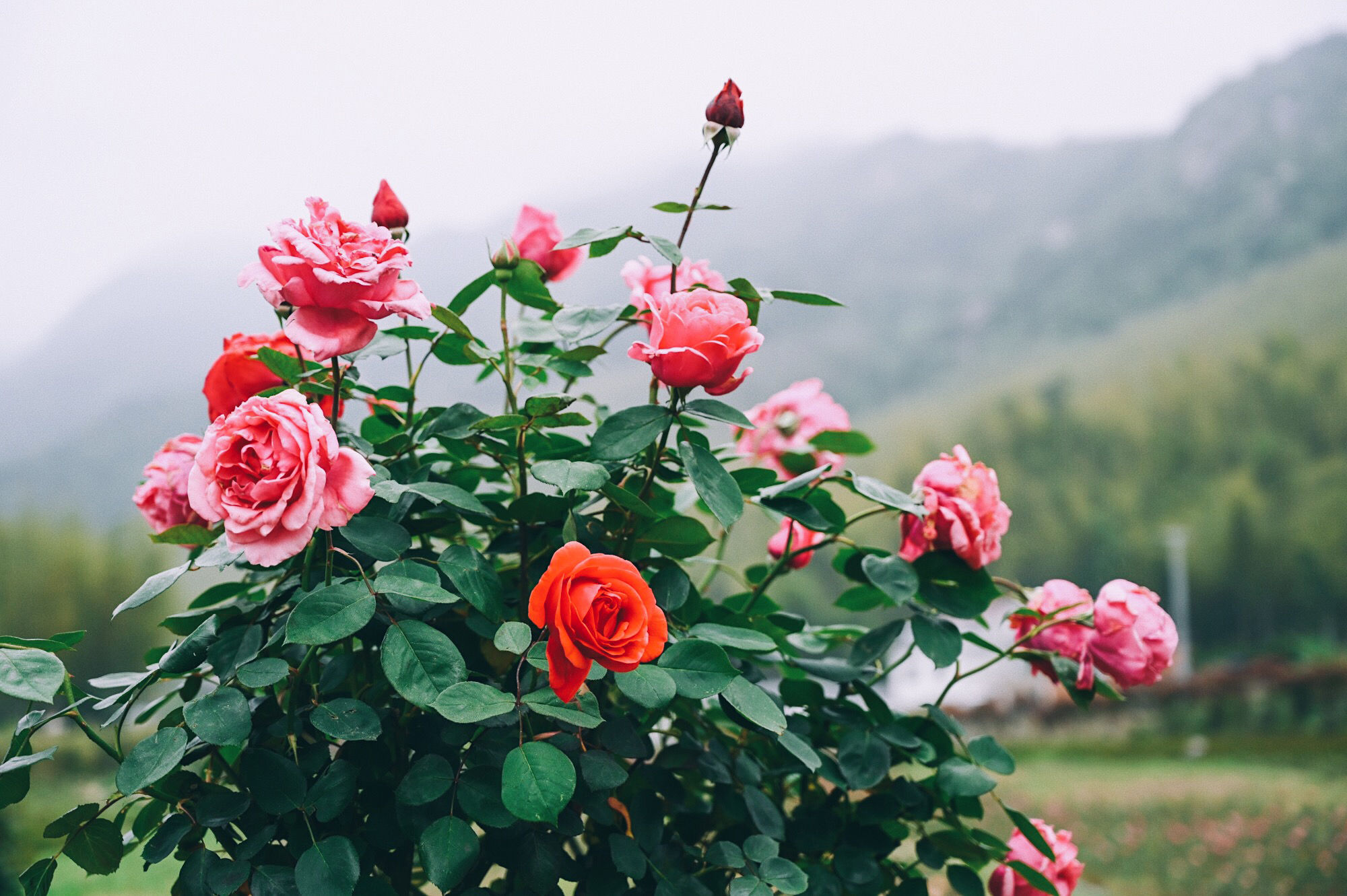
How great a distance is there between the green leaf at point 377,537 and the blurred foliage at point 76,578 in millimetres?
5088

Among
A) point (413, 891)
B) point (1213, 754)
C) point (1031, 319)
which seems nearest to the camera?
point (413, 891)

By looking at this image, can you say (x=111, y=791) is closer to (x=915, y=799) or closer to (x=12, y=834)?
(x=915, y=799)

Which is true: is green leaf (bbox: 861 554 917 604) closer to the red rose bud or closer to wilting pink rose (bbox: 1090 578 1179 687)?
wilting pink rose (bbox: 1090 578 1179 687)

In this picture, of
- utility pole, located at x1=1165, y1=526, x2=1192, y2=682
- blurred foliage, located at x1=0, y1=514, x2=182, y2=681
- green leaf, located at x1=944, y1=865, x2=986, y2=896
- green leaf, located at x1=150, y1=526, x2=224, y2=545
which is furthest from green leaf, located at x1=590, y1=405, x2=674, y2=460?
utility pole, located at x1=1165, y1=526, x2=1192, y2=682

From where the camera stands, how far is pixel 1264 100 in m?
13.5

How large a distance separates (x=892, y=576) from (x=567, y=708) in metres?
0.20

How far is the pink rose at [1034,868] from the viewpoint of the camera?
540 mm

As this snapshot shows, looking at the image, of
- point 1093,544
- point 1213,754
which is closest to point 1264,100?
point 1093,544

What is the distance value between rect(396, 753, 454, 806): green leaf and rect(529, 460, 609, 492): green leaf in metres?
0.12

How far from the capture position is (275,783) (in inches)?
14.7

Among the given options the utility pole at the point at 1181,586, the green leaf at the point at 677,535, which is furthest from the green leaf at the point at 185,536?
the utility pole at the point at 1181,586

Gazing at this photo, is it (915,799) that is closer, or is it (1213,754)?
(915,799)

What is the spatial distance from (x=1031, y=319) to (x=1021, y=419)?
4833mm

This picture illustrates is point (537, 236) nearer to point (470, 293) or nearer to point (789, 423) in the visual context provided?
point (470, 293)
